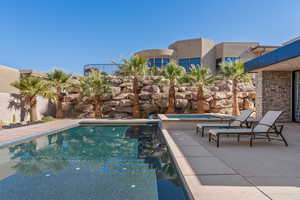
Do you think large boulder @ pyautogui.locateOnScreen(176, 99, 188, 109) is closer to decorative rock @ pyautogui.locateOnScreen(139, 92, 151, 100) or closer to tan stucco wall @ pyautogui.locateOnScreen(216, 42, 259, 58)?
decorative rock @ pyautogui.locateOnScreen(139, 92, 151, 100)

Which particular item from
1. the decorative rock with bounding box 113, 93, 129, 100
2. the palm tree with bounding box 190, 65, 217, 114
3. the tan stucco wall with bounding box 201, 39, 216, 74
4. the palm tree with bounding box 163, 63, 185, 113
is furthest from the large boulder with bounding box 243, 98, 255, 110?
the decorative rock with bounding box 113, 93, 129, 100

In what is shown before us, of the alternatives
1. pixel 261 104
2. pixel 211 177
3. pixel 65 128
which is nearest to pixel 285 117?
pixel 261 104

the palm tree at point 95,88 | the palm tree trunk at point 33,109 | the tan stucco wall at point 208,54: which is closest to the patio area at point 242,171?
A: the palm tree trunk at point 33,109

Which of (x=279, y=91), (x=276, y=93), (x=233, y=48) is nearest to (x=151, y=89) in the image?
(x=276, y=93)

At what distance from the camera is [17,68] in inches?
698

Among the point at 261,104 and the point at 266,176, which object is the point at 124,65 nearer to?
the point at 261,104

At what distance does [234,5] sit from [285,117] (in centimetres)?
1144

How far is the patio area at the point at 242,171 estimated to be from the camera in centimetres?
290

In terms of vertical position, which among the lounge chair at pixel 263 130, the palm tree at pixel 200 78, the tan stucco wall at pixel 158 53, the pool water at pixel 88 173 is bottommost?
the pool water at pixel 88 173

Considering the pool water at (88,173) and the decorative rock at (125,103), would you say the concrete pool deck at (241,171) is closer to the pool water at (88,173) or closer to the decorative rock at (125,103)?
the pool water at (88,173)

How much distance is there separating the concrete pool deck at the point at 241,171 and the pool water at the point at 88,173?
15.1 inches

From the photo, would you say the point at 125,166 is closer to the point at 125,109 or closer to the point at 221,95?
the point at 125,109

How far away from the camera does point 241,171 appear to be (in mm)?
3746

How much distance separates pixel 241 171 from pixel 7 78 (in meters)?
18.9
